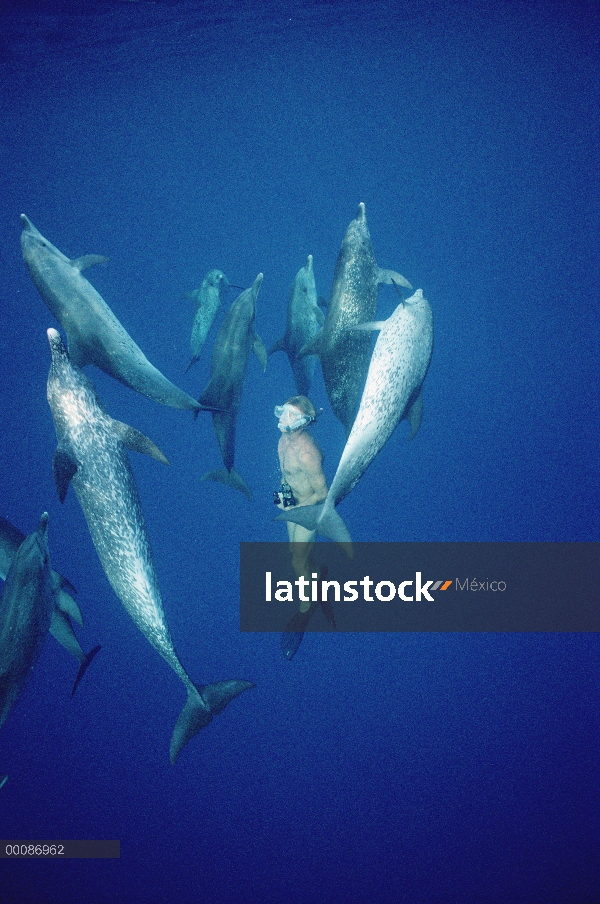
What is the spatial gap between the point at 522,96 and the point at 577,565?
591 centimetres

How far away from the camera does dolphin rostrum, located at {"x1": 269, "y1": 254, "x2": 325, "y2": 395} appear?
4.81 metres

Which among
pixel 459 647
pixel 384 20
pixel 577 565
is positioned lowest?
pixel 459 647

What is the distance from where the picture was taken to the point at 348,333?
3.96m

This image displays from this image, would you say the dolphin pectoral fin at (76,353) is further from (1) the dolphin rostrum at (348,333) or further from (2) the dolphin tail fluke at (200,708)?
(2) the dolphin tail fluke at (200,708)

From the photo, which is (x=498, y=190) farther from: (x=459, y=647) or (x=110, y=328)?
(x=459, y=647)

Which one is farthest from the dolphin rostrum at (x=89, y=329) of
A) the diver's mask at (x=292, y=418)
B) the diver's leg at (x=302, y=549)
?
the diver's leg at (x=302, y=549)

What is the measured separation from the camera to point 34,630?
397 cm

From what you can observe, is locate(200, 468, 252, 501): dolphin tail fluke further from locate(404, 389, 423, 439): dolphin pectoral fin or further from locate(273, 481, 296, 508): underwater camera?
locate(404, 389, 423, 439): dolphin pectoral fin

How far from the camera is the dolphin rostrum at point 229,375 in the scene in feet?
13.9

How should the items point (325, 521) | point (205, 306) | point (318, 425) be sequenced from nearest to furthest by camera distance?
point (325, 521), point (205, 306), point (318, 425)

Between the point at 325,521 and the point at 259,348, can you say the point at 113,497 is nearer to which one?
the point at 325,521

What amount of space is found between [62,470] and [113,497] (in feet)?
1.49

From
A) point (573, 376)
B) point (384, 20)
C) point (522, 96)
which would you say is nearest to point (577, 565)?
point (573, 376)

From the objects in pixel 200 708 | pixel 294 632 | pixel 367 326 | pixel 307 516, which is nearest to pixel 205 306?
pixel 367 326
